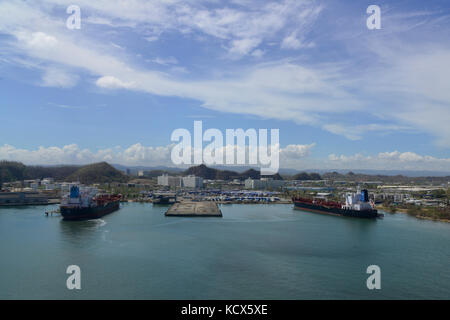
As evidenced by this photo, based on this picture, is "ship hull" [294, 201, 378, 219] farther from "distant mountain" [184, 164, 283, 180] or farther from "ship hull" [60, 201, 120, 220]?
"distant mountain" [184, 164, 283, 180]

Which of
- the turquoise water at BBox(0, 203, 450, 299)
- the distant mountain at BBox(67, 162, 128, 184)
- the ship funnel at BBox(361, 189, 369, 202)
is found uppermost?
the distant mountain at BBox(67, 162, 128, 184)

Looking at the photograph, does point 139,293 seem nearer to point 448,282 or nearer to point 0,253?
point 0,253

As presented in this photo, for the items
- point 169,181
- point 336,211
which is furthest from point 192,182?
point 336,211

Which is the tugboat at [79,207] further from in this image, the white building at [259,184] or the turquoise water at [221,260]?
the white building at [259,184]

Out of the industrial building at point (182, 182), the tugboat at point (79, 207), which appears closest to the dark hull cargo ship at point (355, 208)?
the tugboat at point (79, 207)

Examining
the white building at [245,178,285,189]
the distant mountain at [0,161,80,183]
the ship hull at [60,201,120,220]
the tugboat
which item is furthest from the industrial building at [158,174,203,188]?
the ship hull at [60,201,120,220]
